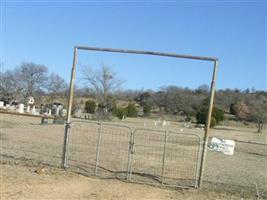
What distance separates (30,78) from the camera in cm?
9262

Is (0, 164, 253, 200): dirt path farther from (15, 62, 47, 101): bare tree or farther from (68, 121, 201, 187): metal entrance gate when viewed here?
(15, 62, 47, 101): bare tree

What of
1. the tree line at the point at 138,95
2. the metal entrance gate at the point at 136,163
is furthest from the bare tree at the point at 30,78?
the metal entrance gate at the point at 136,163

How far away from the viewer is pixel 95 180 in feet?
38.8

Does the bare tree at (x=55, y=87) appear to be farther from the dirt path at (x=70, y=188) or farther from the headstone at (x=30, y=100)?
the dirt path at (x=70, y=188)

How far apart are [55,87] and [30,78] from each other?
499 centimetres

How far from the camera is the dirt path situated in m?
9.68

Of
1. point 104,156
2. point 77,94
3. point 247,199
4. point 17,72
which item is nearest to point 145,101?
point 77,94

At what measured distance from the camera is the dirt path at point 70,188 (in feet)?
31.8

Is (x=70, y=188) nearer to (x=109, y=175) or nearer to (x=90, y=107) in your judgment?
(x=109, y=175)

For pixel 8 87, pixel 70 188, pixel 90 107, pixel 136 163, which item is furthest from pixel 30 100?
pixel 70 188

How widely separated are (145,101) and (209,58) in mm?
82980

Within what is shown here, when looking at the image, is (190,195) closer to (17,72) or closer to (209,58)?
(209,58)

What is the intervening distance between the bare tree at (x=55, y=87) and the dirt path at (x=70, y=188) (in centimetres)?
8184

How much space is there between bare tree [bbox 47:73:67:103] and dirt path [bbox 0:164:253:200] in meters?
81.8
